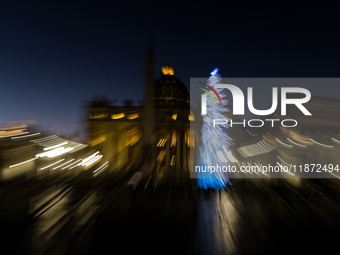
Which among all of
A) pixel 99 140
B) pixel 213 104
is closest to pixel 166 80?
pixel 99 140

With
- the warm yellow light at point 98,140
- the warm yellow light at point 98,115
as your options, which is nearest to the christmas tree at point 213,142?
the warm yellow light at point 98,140

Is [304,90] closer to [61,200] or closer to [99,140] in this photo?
[61,200]

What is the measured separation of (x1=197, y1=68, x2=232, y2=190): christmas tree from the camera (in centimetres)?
970

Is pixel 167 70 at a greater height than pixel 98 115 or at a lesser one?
greater

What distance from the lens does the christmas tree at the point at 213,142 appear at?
9695mm

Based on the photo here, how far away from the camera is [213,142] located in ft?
34.1

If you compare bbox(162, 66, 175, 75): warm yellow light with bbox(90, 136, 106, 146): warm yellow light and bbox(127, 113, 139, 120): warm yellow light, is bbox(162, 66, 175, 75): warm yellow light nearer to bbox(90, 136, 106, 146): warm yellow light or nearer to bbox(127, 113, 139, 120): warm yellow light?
bbox(127, 113, 139, 120): warm yellow light

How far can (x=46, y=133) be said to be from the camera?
14.8 metres

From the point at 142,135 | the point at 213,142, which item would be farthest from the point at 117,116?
the point at 213,142

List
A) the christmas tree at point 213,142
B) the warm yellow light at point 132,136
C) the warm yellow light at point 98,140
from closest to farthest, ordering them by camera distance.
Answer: the christmas tree at point 213,142
the warm yellow light at point 98,140
the warm yellow light at point 132,136

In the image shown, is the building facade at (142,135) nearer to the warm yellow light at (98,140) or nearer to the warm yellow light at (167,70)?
the warm yellow light at (98,140)
